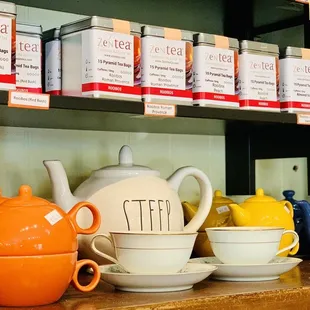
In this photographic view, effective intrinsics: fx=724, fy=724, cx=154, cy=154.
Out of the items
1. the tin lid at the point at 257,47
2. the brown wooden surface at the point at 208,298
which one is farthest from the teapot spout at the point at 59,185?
the tin lid at the point at 257,47

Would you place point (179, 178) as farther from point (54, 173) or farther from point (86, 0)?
point (86, 0)

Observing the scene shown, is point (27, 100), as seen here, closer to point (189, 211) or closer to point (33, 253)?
point (33, 253)

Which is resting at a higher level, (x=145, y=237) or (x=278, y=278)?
(x=145, y=237)

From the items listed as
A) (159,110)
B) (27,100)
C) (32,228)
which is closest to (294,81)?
(159,110)

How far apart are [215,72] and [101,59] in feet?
1.10

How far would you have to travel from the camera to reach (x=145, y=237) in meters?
1.35

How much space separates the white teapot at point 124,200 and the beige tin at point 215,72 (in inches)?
8.8

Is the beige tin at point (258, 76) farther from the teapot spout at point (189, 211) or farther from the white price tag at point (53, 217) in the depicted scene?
the white price tag at point (53, 217)

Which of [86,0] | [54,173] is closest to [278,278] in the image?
[54,173]

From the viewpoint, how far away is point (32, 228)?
1234mm

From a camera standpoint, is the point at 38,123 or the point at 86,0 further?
the point at 86,0

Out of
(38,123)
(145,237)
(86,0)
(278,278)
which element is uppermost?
(86,0)

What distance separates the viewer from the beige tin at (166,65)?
1631 mm

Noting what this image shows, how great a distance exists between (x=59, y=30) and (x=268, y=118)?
1.89ft
